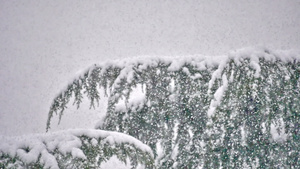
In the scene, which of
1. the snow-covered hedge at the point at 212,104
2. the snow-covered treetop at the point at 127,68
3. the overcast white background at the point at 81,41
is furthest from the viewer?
the overcast white background at the point at 81,41

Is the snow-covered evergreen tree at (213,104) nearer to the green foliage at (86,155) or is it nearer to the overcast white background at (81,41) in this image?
the overcast white background at (81,41)

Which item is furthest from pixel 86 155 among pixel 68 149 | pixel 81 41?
pixel 81 41

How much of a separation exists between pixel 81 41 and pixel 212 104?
30.3 m

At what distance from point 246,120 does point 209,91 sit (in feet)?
0.90

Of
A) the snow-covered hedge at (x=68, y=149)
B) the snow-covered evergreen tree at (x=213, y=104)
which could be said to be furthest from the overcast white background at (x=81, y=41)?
the snow-covered hedge at (x=68, y=149)

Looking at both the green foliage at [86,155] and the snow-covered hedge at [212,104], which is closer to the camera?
the green foliage at [86,155]

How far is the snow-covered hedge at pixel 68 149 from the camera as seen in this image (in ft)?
3.53

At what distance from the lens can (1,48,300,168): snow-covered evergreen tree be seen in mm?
1731

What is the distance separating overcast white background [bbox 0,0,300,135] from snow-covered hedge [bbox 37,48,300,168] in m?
0.22

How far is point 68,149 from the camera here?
3.76 ft

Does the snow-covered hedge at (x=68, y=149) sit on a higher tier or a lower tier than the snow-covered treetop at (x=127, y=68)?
lower

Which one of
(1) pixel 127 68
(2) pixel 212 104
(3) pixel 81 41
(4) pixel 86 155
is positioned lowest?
(4) pixel 86 155

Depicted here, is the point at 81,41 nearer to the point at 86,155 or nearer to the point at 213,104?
the point at 213,104

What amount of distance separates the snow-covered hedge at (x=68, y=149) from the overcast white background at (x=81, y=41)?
72 cm
